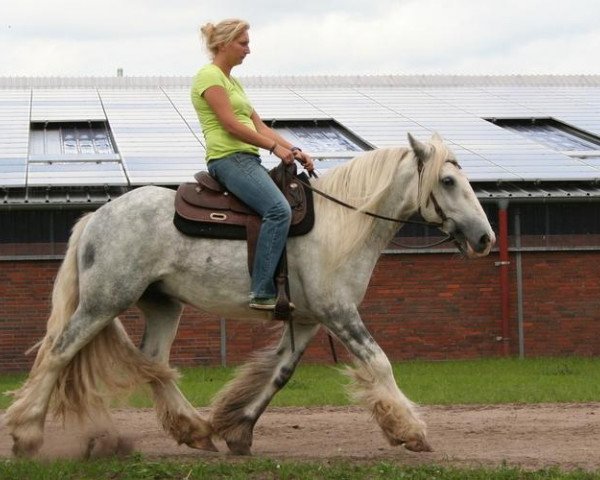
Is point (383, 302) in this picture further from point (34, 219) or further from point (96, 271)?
point (96, 271)

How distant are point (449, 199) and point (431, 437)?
7.69 feet

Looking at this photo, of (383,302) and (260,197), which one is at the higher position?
(260,197)

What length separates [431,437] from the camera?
10.8 metres

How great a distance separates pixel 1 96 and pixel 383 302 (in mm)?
12165

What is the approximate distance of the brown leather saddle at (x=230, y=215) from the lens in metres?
9.34

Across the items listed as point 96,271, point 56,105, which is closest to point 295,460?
point 96,271

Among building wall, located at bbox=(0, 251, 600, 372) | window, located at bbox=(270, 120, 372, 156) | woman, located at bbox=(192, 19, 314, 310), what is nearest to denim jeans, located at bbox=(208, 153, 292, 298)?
woman, located at bbox=(192, 19, 314, 310)

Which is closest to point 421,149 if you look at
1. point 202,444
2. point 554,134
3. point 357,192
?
point 357,192

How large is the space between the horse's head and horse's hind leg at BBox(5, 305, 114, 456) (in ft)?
7.86

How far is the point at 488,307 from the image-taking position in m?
22.0

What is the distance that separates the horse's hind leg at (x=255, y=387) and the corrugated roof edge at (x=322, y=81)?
24202mm

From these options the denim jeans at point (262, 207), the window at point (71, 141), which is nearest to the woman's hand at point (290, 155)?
the denim jeans at point (262, 207)

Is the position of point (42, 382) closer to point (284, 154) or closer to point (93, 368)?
point (93, 368)

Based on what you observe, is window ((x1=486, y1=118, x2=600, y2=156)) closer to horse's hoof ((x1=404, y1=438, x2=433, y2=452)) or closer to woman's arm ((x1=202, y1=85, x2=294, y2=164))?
woman's arm ((x1=202, y1=85, x2=294, y2=164))
